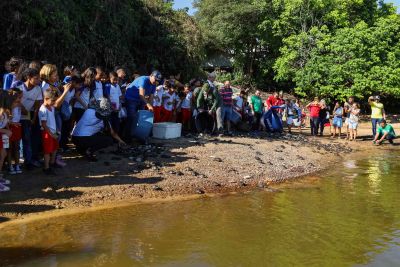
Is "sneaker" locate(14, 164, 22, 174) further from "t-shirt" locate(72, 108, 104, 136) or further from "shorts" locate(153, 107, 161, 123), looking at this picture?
"shorts" locate(153, 107, 161, 123)

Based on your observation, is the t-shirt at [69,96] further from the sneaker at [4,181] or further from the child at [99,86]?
the sneaker at [4,181]

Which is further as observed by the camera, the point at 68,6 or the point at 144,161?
the point at 68,6

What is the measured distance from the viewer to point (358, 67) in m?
24.6

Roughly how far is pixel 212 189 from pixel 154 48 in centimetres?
1017

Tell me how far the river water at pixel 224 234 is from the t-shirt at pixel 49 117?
188 centimetres

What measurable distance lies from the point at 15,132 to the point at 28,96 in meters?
0.65

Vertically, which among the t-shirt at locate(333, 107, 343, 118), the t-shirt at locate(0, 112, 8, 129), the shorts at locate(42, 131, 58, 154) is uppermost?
the t-shirt at locate(333, 107, 343, 118)

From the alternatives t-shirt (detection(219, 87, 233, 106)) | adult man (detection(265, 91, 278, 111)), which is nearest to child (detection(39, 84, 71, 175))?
t-shirt (detection(219, 87, 233, 106))

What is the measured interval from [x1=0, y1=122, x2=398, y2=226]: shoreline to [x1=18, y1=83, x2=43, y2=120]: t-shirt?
1091mm

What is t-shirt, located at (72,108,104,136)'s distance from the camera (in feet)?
28.4

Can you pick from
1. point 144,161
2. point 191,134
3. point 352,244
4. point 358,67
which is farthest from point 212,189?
point 358,67

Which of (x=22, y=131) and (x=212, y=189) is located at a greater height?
(x=22, y=131)

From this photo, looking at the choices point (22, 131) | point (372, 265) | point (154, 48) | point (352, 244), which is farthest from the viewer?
point (154, 48)

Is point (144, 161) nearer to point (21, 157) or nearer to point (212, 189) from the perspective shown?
point (212, 189)
